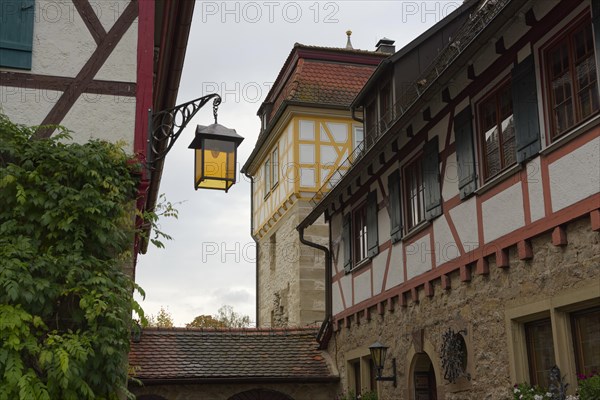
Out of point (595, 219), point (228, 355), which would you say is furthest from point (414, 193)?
point (228, 355)

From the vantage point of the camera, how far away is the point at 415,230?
1132 cm

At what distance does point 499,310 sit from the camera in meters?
8.78

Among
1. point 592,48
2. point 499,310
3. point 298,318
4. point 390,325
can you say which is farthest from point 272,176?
point 592,48

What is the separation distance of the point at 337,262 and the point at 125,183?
8.58 metres

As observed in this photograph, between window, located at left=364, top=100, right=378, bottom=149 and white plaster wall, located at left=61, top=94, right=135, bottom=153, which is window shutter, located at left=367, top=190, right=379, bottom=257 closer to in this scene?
window, located at left=364, top=100, right=378, bottom=149

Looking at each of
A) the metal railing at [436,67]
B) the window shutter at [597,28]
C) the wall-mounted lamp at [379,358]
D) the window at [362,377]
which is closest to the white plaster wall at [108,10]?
the metal railing at [436,67]

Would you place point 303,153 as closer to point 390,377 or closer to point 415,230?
point 390,377

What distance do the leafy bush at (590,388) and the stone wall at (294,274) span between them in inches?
528

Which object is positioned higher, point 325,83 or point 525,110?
point 325,83

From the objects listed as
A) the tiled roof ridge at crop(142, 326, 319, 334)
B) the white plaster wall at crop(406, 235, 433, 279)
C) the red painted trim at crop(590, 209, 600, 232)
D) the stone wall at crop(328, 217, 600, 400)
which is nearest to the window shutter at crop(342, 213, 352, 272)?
the stone wall at crop(328, 217, 600, 400)

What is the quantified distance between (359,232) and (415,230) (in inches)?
129

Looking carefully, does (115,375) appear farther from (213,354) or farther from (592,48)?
(213,354)

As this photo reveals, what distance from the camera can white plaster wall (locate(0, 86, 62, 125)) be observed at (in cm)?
773

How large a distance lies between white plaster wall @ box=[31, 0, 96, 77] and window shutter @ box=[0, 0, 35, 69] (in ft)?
0.24
